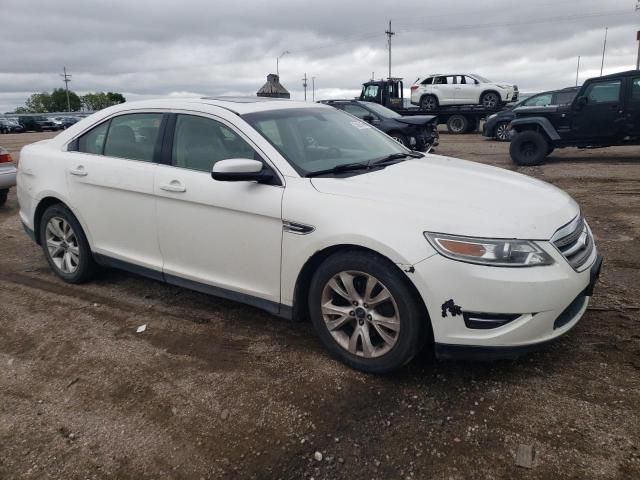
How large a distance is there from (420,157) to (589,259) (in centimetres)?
154

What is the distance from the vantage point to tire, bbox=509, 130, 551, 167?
11898mm

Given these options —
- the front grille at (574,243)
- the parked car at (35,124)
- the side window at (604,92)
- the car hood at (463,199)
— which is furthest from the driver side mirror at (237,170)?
the parked car at (35,124)

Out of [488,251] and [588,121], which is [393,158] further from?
[588,121]

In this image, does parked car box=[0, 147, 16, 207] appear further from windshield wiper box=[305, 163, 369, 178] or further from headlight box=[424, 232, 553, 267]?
headlight box=[424, 232, 553, 267]

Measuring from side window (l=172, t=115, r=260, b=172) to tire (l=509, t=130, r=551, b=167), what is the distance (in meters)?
10.1

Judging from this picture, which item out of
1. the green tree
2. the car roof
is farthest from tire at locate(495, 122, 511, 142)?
the green tree

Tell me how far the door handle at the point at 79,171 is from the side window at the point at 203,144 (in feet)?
3.21

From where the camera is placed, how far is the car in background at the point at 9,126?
4141 cm

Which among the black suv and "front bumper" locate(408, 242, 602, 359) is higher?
the black suv

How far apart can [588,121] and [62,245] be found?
10894 millimetres

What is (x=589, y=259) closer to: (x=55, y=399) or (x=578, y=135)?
(x=55, y=399)

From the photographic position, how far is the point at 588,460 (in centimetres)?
237

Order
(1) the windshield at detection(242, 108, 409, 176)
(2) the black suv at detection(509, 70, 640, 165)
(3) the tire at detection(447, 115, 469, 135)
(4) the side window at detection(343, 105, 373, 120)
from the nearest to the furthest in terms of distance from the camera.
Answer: (1) the windshield at detection(242, 108, 409, 176)
(2) the black suv at detection(509, 70, 640, 165)
(4) the side window at detection(343, 105, 373, 120)
(3) the tire at detection(447, 115, 469, 135)

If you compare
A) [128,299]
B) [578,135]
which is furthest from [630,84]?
[128,299]
